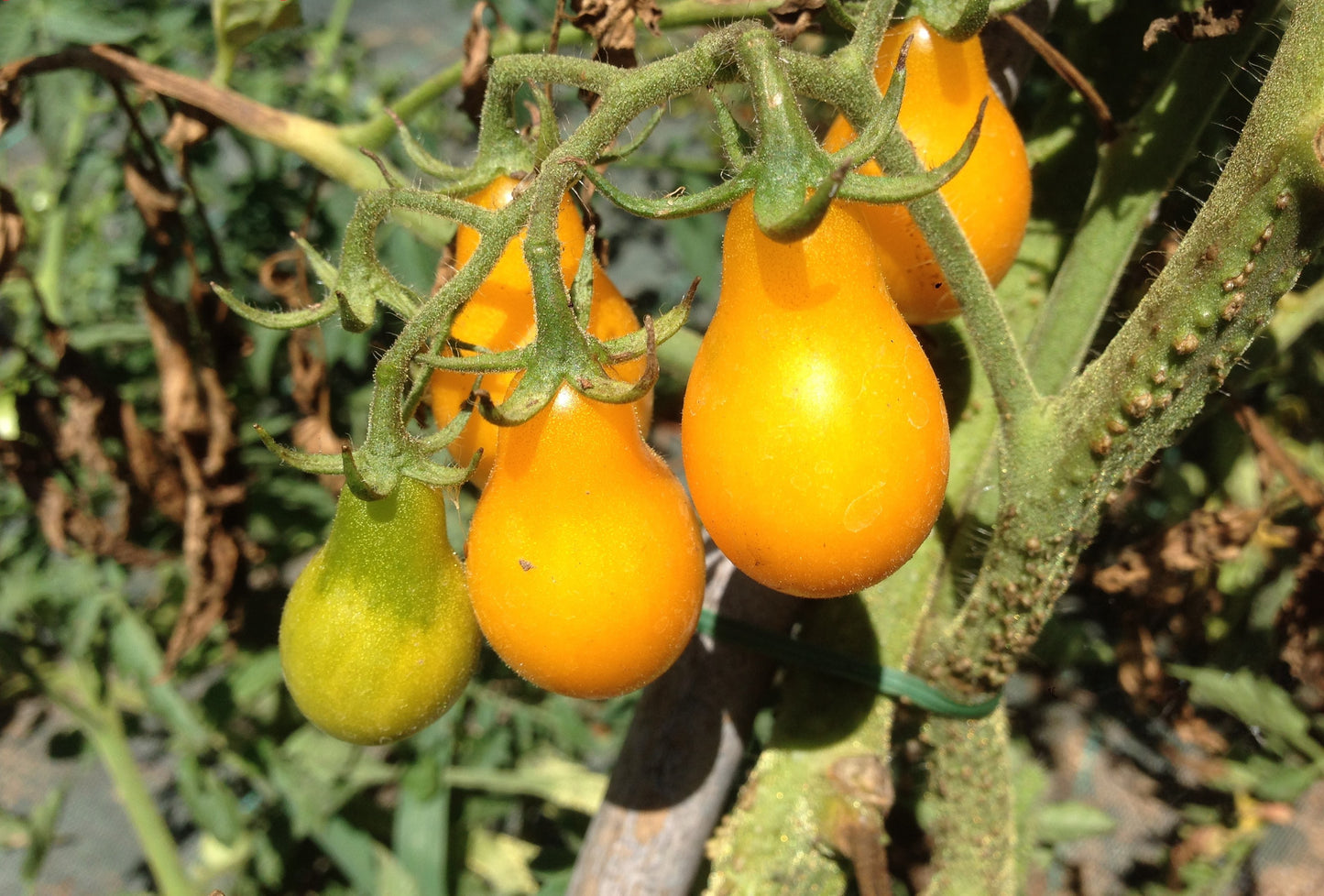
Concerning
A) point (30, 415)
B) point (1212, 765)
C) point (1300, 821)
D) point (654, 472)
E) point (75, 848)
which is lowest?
point (75, 848)

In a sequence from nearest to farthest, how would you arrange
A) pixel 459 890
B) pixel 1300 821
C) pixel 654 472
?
pixel 654 472, pixel 459 890, pixel 1300 821


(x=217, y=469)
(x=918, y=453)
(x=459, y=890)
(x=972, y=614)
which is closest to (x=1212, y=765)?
(x=972, y=614)

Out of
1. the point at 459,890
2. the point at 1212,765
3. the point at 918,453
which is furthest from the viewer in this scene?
the point at 1212,765

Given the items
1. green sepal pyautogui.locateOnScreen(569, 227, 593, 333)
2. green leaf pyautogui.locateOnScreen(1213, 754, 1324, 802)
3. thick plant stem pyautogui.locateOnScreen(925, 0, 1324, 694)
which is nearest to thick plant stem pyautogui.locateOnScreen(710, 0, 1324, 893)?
thick plant stem pyautogui.locateOnScreen(925, 0, 1324, 694)

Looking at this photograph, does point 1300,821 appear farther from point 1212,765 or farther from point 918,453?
point 918,453

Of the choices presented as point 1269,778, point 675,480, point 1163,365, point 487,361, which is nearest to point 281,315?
point 487,361

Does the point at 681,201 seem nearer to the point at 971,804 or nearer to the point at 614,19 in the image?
the point at 614,19
